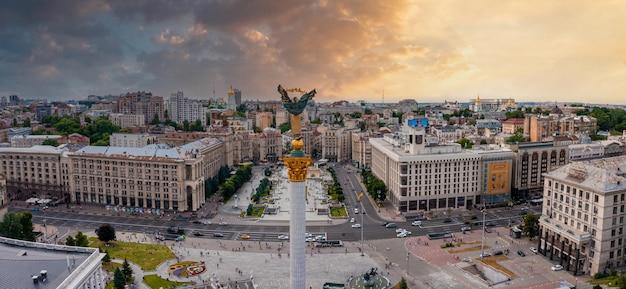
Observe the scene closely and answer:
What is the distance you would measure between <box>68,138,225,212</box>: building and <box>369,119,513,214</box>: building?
165 feet

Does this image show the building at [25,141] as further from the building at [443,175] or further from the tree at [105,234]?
the building at [443,175]

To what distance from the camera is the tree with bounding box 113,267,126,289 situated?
2702 inches

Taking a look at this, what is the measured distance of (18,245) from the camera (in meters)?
58.7

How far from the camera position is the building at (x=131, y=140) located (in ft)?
614

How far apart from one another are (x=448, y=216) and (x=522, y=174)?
26.2 m

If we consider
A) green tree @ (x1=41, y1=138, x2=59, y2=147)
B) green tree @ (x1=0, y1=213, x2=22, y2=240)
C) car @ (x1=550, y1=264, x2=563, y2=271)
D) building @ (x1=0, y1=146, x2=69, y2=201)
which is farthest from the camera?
green tree @ (x1=41, y1=138, x2=59, y2=147)

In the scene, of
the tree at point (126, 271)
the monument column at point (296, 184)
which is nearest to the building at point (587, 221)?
the monument column at point (296, 184)

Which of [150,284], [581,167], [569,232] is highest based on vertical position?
[581,167]

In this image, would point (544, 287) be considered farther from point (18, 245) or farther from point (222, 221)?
point (18, 245)

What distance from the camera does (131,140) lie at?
188m

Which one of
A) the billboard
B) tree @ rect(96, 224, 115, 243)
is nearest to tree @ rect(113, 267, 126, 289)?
tree @ rect(96, 224, 115, 243)


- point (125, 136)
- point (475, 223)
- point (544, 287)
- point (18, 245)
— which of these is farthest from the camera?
point (125, 136)

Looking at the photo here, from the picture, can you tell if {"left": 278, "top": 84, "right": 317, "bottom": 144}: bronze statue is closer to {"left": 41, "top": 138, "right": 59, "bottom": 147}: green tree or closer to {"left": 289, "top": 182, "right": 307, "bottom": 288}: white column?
{"left": 289, "top": 182, "right": 307, "bottom": 288}: white column

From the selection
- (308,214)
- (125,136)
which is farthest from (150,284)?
(125,136)
